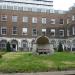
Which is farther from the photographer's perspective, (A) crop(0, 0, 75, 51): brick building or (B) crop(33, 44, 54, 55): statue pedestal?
(A) crop(0, 0, 75, 51): brick building

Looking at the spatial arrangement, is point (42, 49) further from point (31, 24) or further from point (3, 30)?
point (31, 24)

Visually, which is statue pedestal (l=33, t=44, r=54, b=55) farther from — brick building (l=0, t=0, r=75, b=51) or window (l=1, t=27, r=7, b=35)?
window (l=1, t=27, r=7, b=35)

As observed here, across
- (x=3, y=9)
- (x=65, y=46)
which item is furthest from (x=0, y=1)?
(x=65, y=46)

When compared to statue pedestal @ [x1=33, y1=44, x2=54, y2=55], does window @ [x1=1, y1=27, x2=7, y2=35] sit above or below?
above

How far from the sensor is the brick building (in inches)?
2527

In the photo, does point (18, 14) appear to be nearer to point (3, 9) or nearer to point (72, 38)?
point (3, 9)

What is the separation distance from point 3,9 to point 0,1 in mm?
3732

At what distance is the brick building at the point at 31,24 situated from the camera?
2527 inches

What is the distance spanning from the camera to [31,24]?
217ft

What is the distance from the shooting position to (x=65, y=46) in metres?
65.5

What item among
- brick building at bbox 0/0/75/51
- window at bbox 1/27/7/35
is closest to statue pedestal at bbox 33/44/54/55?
brick building at bbox 0/0/75/51

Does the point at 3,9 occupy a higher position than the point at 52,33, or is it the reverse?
the point at 3,9

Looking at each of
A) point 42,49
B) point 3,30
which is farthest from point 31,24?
point 42,49

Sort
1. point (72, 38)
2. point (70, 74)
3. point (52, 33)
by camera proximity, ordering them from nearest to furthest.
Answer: point (70, 74) → point (72, 38) → point (52, 33)
